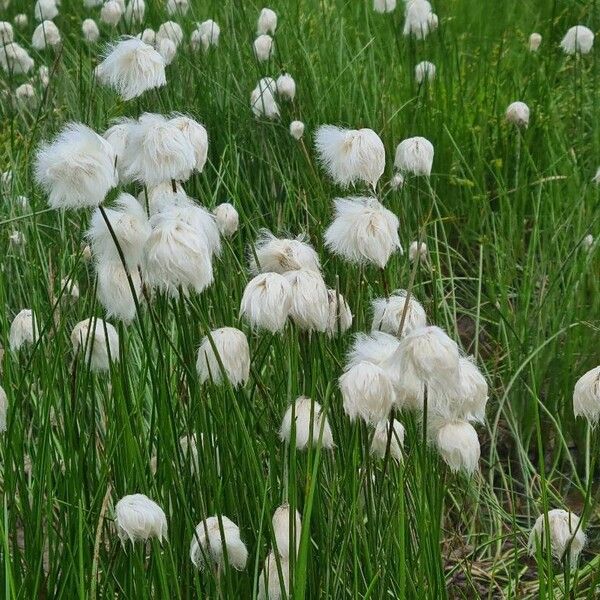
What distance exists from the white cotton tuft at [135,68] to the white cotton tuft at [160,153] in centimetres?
24

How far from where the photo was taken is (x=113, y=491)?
5.96ft

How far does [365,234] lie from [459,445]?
310mm

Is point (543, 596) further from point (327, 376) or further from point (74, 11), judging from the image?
point (74, 11)

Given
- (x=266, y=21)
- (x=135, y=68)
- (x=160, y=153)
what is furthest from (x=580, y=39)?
(x=160, y=153)

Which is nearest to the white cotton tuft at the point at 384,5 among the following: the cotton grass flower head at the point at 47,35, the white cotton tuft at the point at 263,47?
the white cotton tuft at the point at 263,47

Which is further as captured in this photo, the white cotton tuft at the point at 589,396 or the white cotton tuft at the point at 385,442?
the white cotton tuft at the point at 385,442

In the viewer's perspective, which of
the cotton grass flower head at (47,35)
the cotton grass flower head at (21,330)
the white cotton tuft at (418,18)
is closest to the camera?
the cotton grass flower head at (21,330)

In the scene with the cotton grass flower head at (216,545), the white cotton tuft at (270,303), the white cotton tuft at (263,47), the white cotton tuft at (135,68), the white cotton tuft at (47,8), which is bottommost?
the cotton grass flower head at (216,545)

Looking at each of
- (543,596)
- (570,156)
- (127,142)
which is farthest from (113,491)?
(570,156)

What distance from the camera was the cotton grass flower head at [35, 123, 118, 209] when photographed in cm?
134

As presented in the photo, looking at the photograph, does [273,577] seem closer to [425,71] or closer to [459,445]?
[459,445]

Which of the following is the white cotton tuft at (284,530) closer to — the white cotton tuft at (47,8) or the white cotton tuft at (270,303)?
the white cotton tuft at (270,303)

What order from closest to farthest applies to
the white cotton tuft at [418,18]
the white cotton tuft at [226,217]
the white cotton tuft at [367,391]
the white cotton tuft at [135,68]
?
the white cotton tuft at [367,391] → the white cotton tuft at [135,68] → the white cotton tuft at [226,217] → the white cotton tuft at [418,18]

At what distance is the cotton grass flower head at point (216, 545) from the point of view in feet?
4.66
